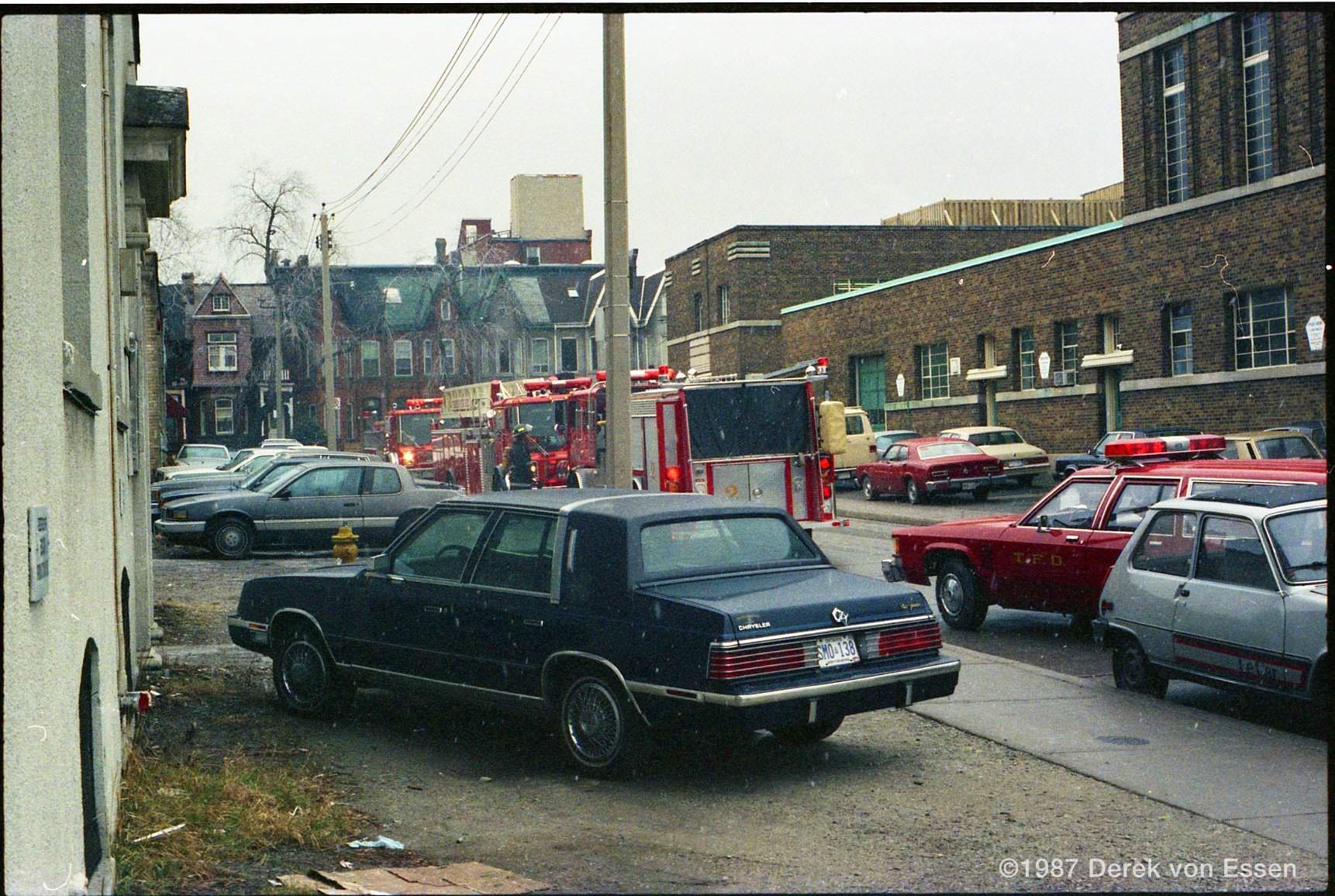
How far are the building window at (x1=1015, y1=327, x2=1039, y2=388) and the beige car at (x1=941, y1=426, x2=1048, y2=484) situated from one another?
13.2 feet

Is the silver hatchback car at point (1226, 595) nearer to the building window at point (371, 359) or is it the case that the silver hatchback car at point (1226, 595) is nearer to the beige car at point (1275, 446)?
the beige car at point (1275, 446)

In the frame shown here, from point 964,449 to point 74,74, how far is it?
90.2ft

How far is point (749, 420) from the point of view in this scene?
18.9 meters

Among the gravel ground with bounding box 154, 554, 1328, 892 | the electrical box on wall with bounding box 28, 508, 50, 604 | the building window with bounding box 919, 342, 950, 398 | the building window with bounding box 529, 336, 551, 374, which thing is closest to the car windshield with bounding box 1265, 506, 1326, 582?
the gravel ground with bounding box 154, 554, 1328, 892

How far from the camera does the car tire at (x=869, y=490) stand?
3312cm

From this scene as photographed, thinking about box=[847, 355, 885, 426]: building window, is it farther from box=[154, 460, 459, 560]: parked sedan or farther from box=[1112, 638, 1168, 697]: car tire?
box=[1112, 638, 1168, 697]: car tire

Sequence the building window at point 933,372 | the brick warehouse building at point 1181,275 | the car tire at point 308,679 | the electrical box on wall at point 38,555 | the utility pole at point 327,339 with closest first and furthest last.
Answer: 1. the electrical box on wall at point 38,555
2. the car tire at point 308,679
3. the brick warehouse building at point 1181,275
4. the utility pole at point 327,339
5. the building window at point 933,372

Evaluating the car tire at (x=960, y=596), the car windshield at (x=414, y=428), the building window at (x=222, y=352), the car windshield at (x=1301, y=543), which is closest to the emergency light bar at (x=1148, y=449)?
the car tire at (x=960, y=596)

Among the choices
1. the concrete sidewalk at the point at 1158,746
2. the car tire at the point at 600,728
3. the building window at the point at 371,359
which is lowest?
the concrete sidewalk at the point at 1158,746

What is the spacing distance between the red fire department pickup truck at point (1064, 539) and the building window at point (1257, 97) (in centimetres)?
1766

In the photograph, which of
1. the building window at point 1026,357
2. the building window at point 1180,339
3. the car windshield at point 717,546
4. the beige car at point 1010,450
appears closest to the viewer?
the car windshield at point 717,546

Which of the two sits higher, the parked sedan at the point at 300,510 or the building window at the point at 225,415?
the building window at the point at 225,415

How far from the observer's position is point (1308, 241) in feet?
88.3

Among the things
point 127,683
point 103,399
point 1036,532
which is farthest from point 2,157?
point 1036,532
